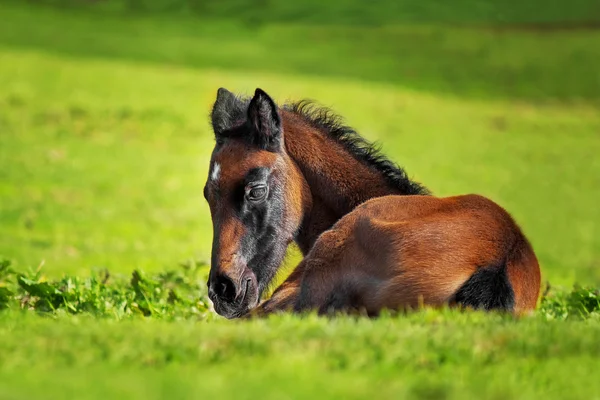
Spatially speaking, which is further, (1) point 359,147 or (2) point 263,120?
(1) point 359,147

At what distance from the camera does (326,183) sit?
888cm

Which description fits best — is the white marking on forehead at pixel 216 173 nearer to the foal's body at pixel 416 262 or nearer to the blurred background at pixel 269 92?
the foal's body at pixel 416 262

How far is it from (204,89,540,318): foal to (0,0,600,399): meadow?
0.39m

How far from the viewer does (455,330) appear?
5.89 metres

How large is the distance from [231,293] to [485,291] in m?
2.04

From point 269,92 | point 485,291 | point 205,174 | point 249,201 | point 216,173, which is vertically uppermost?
point 269,92

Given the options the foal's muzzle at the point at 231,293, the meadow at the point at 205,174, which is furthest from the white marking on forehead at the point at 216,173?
the meadow at the point at 205,174

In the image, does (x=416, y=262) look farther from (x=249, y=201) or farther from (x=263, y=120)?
(x=263, y=120)

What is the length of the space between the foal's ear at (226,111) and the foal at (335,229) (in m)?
0.01

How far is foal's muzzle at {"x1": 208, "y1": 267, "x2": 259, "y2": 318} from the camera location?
25.3ft

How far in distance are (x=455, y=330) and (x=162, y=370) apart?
5.83 feet

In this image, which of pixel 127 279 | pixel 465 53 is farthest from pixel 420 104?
pixel 127 279

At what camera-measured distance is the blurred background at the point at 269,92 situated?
22.7m

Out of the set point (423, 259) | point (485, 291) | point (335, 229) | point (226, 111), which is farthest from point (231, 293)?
point (485, 291)
